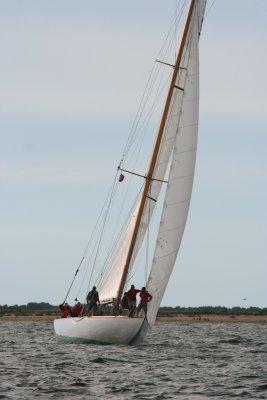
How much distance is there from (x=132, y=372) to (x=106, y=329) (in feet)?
33.3

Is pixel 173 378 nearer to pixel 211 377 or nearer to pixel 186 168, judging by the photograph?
pixel 211 377

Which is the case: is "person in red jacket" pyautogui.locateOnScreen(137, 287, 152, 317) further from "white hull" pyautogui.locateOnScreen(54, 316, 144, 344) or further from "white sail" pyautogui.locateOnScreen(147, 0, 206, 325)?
"white hull" pyautogui.locateOnScreen(54, 316, 144, 344)

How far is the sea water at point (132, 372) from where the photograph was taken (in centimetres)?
3362

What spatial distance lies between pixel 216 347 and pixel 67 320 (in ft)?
25.9

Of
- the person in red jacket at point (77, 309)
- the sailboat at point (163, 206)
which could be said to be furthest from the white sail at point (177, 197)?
the person in red jacket at point (77, 309)

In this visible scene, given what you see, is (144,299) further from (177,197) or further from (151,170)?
(151,170)

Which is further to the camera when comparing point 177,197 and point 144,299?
point 177,197

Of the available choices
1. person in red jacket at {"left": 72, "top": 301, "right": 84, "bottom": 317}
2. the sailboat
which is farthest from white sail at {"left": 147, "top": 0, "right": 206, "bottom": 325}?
person in red jacket at {"left": 72, "top": 301, "right": 84, "bottom": 317}

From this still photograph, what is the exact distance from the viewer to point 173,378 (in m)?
37.6

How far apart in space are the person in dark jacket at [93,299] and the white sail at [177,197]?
106 inches

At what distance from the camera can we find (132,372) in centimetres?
3922

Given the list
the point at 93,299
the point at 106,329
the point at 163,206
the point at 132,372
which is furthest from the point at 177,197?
the point at 132,372

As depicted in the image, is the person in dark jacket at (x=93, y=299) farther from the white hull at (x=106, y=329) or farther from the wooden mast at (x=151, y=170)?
the wooden mast at (x=151, y=170)

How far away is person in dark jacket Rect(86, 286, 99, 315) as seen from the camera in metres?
51.6
